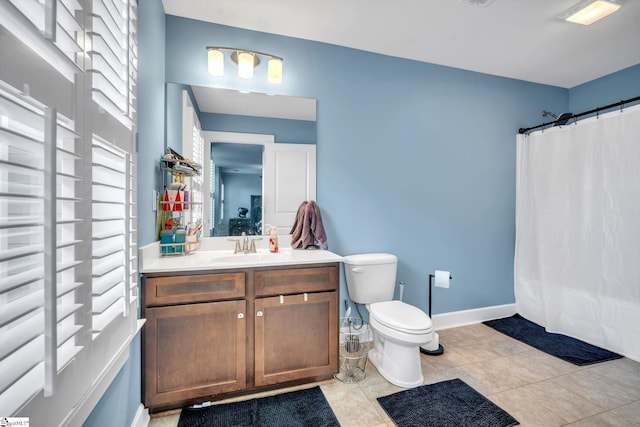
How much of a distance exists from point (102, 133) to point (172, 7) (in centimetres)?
158

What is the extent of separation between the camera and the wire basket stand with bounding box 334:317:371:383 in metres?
1.96

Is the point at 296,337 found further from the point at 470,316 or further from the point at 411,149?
the point at 470,316

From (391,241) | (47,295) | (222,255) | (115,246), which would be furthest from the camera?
(391,241)

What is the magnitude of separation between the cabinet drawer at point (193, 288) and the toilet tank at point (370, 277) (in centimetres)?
91

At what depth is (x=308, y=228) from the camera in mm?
2215

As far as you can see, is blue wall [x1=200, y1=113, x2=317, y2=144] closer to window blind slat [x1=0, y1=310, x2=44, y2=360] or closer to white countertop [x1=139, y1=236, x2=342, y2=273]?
white countertop [x1=139, y1=236, x2=342, y2=273]

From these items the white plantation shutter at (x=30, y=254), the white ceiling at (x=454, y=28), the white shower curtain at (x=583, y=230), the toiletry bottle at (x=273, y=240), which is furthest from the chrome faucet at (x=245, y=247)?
the white shower curtain at (x=583, y=230)

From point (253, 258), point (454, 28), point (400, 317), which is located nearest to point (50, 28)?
point (253, 258)

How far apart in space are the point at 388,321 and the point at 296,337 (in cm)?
61

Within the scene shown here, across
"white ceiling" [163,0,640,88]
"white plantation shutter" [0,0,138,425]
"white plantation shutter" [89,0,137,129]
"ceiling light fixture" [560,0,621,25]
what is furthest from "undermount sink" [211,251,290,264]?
"ceiling light fixture" [560,0,621,25]

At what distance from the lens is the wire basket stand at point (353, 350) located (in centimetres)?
196

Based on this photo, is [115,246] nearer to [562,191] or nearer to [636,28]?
[562,191]

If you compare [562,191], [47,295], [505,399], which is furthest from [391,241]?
[47,295]

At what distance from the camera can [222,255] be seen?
2031 mm
